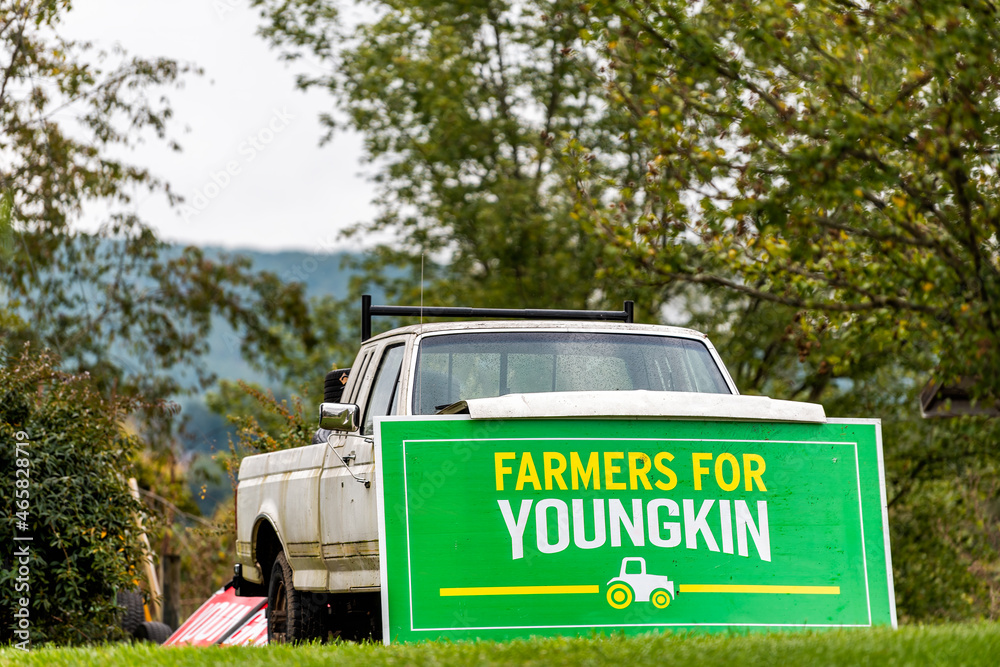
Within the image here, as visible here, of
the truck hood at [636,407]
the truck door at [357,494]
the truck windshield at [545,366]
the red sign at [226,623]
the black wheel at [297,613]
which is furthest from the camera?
the red sign at [226,623]

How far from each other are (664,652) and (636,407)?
144 centimetres

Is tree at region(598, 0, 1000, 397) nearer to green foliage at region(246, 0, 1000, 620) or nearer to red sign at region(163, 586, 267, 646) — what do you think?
green foliage at region(246, 0, 1000, 620)

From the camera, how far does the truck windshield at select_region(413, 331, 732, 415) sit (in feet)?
24.2

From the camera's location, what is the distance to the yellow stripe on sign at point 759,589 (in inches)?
251

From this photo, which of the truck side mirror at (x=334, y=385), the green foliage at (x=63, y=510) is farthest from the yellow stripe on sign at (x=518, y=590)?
the green foliage at (x=63, y=510)

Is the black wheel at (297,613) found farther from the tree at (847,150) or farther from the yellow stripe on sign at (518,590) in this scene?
the tree at (847,150)

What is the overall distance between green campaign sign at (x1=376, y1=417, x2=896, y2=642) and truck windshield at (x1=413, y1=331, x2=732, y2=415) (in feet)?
2.86

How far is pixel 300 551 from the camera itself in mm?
7996

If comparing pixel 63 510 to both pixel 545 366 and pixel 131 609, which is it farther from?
pixel 545 366

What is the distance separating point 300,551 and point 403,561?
1935mm

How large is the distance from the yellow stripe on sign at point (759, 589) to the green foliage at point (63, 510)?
6.47 m

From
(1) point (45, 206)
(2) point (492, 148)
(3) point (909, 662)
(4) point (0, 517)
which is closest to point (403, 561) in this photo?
(3) point (909, 662)

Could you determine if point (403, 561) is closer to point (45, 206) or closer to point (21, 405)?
point (21, 405)

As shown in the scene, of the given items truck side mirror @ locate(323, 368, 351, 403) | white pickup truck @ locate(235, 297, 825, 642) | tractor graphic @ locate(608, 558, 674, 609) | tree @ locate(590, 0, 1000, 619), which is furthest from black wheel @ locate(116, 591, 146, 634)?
tractor graphic @ locate(608, 558, 674, 609)
